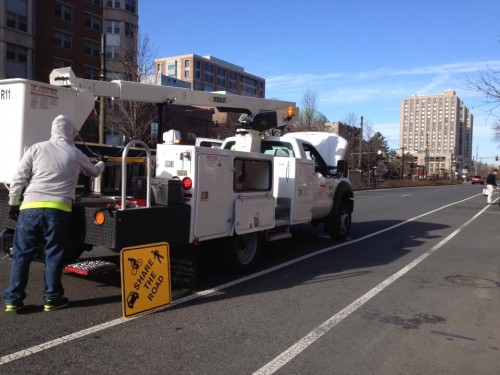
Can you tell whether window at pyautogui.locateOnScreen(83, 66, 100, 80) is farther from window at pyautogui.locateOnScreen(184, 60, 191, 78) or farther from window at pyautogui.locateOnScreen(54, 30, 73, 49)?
window at pyautogui.locateOnScreen(184, 60, 191, 78)

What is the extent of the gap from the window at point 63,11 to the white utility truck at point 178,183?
44.4 m

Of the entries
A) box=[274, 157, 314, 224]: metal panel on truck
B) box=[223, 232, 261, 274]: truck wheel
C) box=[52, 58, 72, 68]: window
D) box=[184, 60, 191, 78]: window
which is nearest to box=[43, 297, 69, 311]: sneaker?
box=[223, 232, 261, 274]: truck wheel

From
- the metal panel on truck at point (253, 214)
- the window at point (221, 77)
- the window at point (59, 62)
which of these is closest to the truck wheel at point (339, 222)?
the metal panel on truck at point (253, 214)

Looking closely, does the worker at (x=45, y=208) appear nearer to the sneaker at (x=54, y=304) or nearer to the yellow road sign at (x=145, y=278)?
the sneaker at (x=54, y=304)

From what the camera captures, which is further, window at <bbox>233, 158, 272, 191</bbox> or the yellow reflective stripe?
window at <bbox>233, 158, 272, 191</bbox>

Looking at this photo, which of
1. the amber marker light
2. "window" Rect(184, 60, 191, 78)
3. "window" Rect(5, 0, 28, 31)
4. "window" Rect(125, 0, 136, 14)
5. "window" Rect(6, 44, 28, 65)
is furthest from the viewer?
"window" Rect(184, 60, 191, 78)

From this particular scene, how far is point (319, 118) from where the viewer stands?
149 ft

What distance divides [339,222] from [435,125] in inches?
4218

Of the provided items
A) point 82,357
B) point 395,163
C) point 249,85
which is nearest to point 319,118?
point 82,357

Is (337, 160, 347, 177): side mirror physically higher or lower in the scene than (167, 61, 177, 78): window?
lower

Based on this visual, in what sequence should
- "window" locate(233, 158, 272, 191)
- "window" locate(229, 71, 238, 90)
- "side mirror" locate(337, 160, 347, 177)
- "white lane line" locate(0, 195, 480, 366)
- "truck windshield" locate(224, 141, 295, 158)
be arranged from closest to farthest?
"white lane line" locate(0, 195, 480, 366) < "window" locate(233, 158, 272, 191) < "truck windshield" locate(224, 141, 295, 158) < "side mirror" locate(337, 160, 347, 177) < "window" locate(229, 71, 238, 90)

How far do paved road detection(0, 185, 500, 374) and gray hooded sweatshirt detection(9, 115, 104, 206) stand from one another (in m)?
1.25

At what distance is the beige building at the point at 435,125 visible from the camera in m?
99.5

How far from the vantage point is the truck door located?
9.00m
